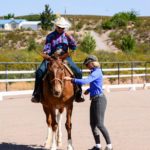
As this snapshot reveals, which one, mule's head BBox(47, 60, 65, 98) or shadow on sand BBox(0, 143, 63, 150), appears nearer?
mule's head BBox(47, 60, 65, 98)

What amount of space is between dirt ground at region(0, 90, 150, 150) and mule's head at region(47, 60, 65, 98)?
1438mm

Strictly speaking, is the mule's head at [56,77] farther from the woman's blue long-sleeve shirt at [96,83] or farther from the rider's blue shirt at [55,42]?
the rider's blue shirt at [55,42]

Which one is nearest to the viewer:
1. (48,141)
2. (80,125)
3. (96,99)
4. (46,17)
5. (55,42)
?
(96,99)

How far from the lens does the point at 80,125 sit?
1487 centimetres

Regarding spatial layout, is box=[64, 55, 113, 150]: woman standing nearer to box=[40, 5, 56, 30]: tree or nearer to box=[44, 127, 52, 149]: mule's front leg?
box=[44, 127, 52, 149]: mule's front leg

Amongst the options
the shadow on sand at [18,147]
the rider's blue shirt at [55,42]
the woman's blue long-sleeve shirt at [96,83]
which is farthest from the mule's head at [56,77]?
the shadow on sand at [18,147]

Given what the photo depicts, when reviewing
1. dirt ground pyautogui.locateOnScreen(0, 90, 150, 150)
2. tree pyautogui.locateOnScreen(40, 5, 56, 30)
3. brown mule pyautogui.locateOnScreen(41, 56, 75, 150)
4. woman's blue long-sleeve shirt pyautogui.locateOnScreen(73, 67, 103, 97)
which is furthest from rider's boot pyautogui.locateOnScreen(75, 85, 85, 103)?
tree pyautogui.locateOnScreen(40, 5, 56, 30)

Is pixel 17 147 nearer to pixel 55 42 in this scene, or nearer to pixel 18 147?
pixel 18 147

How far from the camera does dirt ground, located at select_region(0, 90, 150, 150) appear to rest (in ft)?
38.0

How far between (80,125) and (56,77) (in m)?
4.89

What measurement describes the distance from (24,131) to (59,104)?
123 inches

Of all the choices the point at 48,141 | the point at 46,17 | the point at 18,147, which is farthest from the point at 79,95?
the point at 46,17

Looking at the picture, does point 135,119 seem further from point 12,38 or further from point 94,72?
point 12,38

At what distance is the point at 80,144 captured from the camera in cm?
1152
